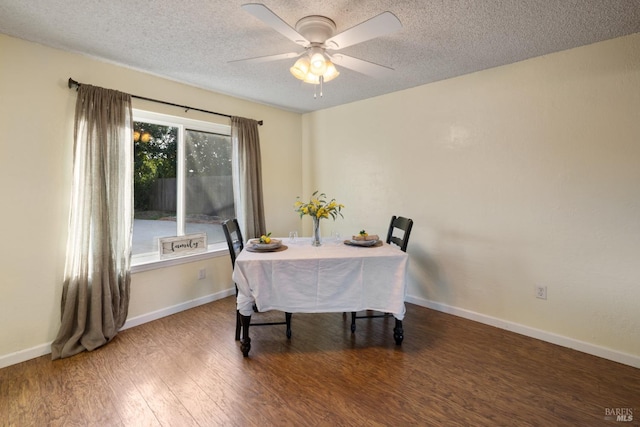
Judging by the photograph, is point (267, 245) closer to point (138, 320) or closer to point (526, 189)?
point (138, 320)

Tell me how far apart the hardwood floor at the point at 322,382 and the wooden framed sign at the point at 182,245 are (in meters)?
0.78

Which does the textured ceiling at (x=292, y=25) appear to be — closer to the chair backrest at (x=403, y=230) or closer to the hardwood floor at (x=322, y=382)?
the chair backrest at (x=403, y=230)

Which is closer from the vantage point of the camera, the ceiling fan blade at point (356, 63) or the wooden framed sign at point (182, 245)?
the ceiling fan blade at point (356, 63)

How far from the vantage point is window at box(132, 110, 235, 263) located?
2.99 meters


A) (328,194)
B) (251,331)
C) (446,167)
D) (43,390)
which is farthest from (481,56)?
(43,390)

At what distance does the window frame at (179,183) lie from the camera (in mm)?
2902

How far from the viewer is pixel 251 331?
2.71 metres

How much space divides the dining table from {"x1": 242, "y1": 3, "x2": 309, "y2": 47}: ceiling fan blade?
148cm

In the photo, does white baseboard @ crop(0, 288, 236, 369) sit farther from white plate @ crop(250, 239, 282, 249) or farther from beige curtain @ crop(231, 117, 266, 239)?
white plate @ crop(250, 239, 282, 249)

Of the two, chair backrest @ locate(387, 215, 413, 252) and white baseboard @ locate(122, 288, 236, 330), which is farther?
white baseboard @ locate(122, 288, 236, 330)

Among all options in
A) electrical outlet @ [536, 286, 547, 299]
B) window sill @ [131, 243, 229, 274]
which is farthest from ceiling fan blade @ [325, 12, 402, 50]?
window sill @ [131, 243, 229, 274]

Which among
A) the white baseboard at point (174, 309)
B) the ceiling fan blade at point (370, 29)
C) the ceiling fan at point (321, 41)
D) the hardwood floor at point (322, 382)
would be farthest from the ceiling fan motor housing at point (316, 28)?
the white baseboard at point (174, 309)

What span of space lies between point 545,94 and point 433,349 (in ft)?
7.57

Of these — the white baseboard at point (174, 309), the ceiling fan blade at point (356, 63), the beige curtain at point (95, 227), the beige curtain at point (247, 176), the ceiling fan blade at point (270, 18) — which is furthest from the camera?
the beige curtain at point (247, 176)
